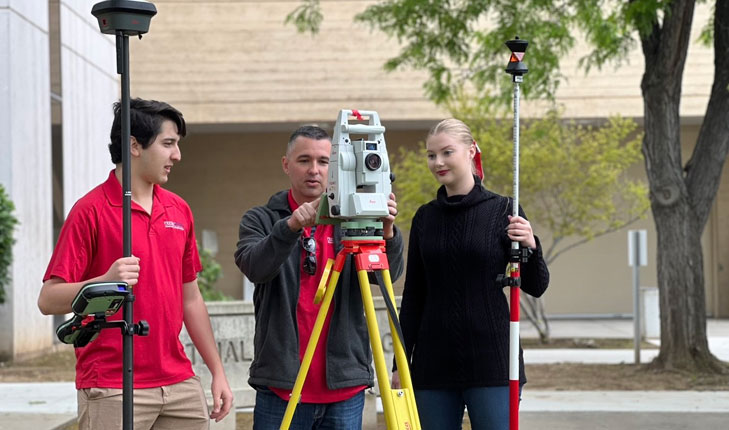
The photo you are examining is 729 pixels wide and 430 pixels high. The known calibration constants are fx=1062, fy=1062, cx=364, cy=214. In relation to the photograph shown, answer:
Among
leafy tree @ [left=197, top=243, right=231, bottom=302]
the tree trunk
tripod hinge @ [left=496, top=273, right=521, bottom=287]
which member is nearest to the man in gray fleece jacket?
tripod hinge @ [left=496, top=273, right=521, bottom=287]

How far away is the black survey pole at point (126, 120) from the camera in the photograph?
299cm

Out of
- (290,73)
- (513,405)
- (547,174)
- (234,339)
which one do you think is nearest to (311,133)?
(513,405)

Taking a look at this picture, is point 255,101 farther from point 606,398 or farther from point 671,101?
point 606,398

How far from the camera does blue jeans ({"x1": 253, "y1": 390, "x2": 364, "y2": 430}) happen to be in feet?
11.8

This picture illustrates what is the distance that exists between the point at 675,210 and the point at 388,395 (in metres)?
8.81

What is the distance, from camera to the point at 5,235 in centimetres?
1266

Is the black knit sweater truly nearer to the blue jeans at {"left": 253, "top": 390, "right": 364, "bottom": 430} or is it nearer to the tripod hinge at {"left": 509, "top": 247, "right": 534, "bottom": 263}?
the tripod hinge at {"left": 509, "top": 247, "right": 534, "bottom": 263}

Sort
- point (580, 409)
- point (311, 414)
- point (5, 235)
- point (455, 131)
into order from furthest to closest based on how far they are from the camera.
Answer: point (5, 235), point (580, 409), point (455, 131), point (311, 414)

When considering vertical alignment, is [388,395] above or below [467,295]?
below

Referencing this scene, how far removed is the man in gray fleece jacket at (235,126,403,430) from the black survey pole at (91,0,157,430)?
60cm

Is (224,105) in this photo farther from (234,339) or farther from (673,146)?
(234,339)

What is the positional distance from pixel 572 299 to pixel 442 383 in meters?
20.0

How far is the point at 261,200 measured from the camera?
23531 millimetres

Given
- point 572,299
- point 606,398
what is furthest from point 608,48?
point 572,299
